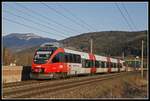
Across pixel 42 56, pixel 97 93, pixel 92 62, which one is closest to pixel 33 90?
pixel 97 93

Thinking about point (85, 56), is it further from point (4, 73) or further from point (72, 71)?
point (4, 73)

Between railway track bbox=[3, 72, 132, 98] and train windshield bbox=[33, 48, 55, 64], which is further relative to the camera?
train windshield bbox=[33, 48, 55, 64]

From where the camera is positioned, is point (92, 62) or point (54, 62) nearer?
point (54, 62)

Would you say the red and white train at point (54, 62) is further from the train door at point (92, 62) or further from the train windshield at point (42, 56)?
the train door at point (92, 62)

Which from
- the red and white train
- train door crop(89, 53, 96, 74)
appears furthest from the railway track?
train door crop(89, 53, 96, 74)

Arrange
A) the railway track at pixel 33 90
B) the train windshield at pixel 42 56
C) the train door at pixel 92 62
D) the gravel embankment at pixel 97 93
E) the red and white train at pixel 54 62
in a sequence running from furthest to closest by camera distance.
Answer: the train door at pixel 92 62 → the train windshield at pixel 42 56 → the red and white train at pixel 54 62 → the gravel embankment at pixel 97 93 → the railway track at pixel 33 90

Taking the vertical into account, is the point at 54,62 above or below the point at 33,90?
above

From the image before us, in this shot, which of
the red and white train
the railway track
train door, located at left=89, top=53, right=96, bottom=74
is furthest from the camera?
train door, located at left=89, top=53, right=96, bottom=74

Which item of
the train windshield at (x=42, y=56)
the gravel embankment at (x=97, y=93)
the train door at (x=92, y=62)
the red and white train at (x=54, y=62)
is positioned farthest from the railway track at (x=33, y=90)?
the train door at (x=92, y=62)

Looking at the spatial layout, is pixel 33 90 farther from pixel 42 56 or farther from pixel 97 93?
pixel 42 56

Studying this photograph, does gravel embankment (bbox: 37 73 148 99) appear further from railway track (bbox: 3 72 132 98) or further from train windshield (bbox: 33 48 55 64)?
train windshield (bbox: 33 48 55 64)

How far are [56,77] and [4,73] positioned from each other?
6402 millimetres

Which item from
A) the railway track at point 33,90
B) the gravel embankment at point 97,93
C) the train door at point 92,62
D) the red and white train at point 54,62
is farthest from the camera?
the train door at point 92,62

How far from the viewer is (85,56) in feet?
164
